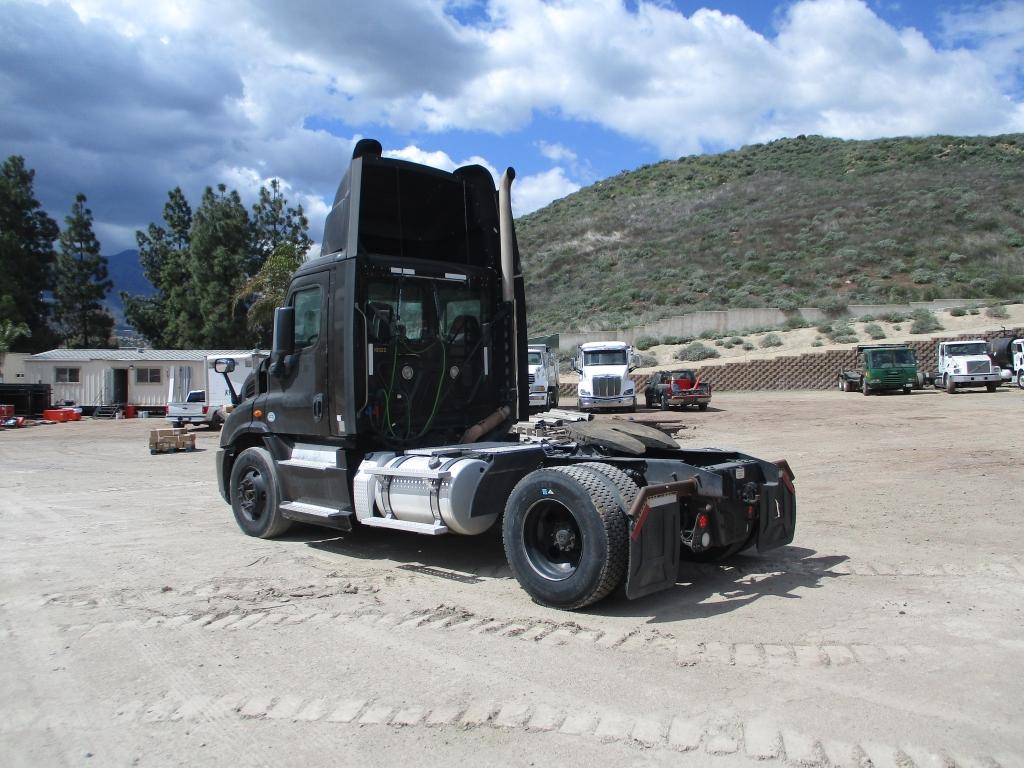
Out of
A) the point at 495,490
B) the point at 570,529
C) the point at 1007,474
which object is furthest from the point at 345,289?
the point at 1007,474

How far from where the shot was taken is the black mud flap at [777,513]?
21.6 feet

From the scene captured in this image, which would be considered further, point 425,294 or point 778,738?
point 425,294

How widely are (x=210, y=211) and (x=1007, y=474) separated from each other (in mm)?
48118

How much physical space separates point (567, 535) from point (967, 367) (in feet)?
104

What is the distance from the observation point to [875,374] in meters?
33.8

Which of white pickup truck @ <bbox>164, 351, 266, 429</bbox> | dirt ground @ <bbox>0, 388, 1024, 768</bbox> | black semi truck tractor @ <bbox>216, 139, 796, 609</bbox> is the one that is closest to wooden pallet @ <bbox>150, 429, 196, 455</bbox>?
white pickup truck @ <bbox>164, 351, 266, 429</bbox>

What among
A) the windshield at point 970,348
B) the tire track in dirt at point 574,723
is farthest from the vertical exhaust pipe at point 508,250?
the windshield at point 970,348

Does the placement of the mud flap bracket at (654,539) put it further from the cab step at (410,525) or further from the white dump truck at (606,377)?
the white dump truck at (606,377)

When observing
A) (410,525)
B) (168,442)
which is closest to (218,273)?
(168,442)

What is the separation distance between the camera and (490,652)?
5.25 metres

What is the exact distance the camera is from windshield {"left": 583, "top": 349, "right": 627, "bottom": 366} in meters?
31.5

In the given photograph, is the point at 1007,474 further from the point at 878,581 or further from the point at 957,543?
the point at 878,581

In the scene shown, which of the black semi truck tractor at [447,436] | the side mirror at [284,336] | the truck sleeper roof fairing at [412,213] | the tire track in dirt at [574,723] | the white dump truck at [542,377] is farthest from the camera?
the white dump truck at [542,377]

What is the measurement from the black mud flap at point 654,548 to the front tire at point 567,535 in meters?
0.14
